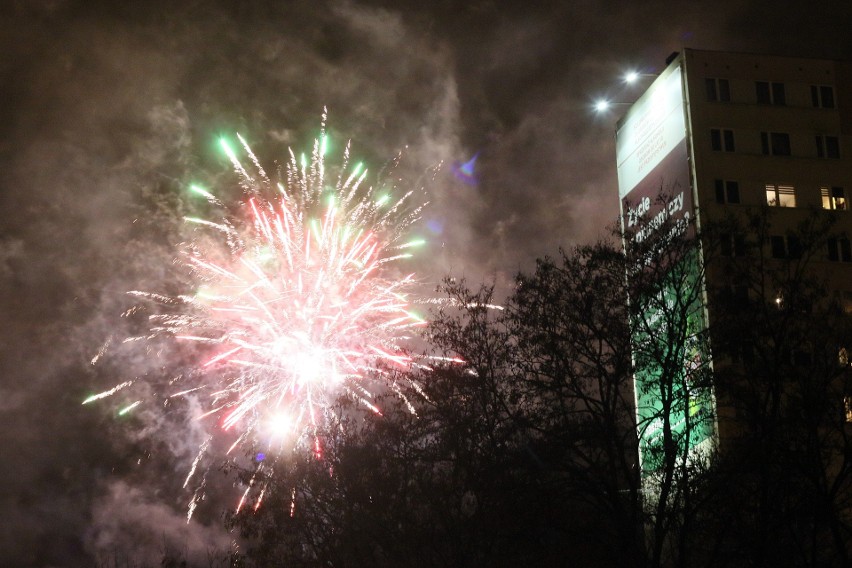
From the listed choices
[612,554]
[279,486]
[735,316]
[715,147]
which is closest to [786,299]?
[735,316]

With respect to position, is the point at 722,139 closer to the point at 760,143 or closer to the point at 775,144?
the point at 760,143

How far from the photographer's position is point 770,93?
51.8m

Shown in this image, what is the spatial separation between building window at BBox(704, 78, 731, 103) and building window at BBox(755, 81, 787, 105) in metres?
1.71

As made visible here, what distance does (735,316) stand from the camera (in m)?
29.6

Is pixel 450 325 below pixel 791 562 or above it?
above

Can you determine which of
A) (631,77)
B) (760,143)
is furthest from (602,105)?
(760,143)

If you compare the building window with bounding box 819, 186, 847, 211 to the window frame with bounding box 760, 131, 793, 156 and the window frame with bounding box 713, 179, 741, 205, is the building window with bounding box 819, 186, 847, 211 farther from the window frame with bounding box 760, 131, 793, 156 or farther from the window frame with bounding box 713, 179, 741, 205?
the window frame with bounding box 713, 179, 741, 205

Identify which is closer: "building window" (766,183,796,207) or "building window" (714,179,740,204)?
"building window" (714,179,740,204)

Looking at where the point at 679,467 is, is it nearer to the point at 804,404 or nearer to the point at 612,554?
the point at 612,554

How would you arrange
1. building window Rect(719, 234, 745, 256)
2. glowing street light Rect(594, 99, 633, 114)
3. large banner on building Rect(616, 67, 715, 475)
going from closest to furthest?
large banner on building Rect(616, 67, 715, 475) → building window Rect(719, 234, 745, 256) → glowing street light Rect(594, 99, 633, 114)

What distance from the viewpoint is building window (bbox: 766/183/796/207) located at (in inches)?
1965

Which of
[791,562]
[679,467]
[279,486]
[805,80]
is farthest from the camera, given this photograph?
[805,80]

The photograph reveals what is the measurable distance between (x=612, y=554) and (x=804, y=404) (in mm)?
7938

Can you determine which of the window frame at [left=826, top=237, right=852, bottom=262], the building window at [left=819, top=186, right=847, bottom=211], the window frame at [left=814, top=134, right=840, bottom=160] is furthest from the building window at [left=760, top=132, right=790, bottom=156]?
the window frame at [left=826, top=237, right=852, bottom=262]
